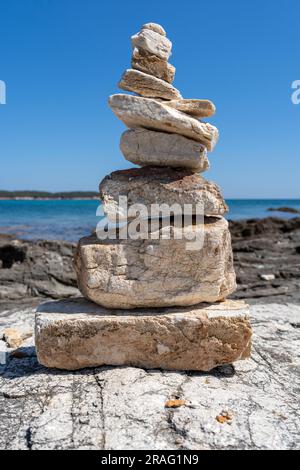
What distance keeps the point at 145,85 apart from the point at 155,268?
1.61 m

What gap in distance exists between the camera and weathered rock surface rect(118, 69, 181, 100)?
12.0 feet

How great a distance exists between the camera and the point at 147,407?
2.84 m

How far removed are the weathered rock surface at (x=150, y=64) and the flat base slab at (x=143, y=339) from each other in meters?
2.13

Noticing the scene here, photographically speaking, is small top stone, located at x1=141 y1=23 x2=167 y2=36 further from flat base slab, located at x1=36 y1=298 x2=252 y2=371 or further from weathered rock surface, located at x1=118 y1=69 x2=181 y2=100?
flat base slab, located at x1=36 y1=298 x2=252 y2=371

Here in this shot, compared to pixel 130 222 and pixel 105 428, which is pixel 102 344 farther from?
pixel 130 222

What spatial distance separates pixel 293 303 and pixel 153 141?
3.63m

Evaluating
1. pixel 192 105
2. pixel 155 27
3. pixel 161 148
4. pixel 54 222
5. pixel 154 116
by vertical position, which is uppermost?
pixel 155 27

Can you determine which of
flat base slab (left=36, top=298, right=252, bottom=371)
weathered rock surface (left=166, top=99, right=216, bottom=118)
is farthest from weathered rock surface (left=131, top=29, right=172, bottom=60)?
flat base slab (left=36, top=298, right=252, bottom=371)

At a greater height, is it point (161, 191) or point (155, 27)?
point (155, 27)

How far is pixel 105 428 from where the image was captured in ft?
8.63

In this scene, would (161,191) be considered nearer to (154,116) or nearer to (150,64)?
(154,116)

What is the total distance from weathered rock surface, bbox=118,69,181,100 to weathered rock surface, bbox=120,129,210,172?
14.1 inches

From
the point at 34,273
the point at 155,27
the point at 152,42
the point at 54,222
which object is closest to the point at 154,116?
the point at 152,42
